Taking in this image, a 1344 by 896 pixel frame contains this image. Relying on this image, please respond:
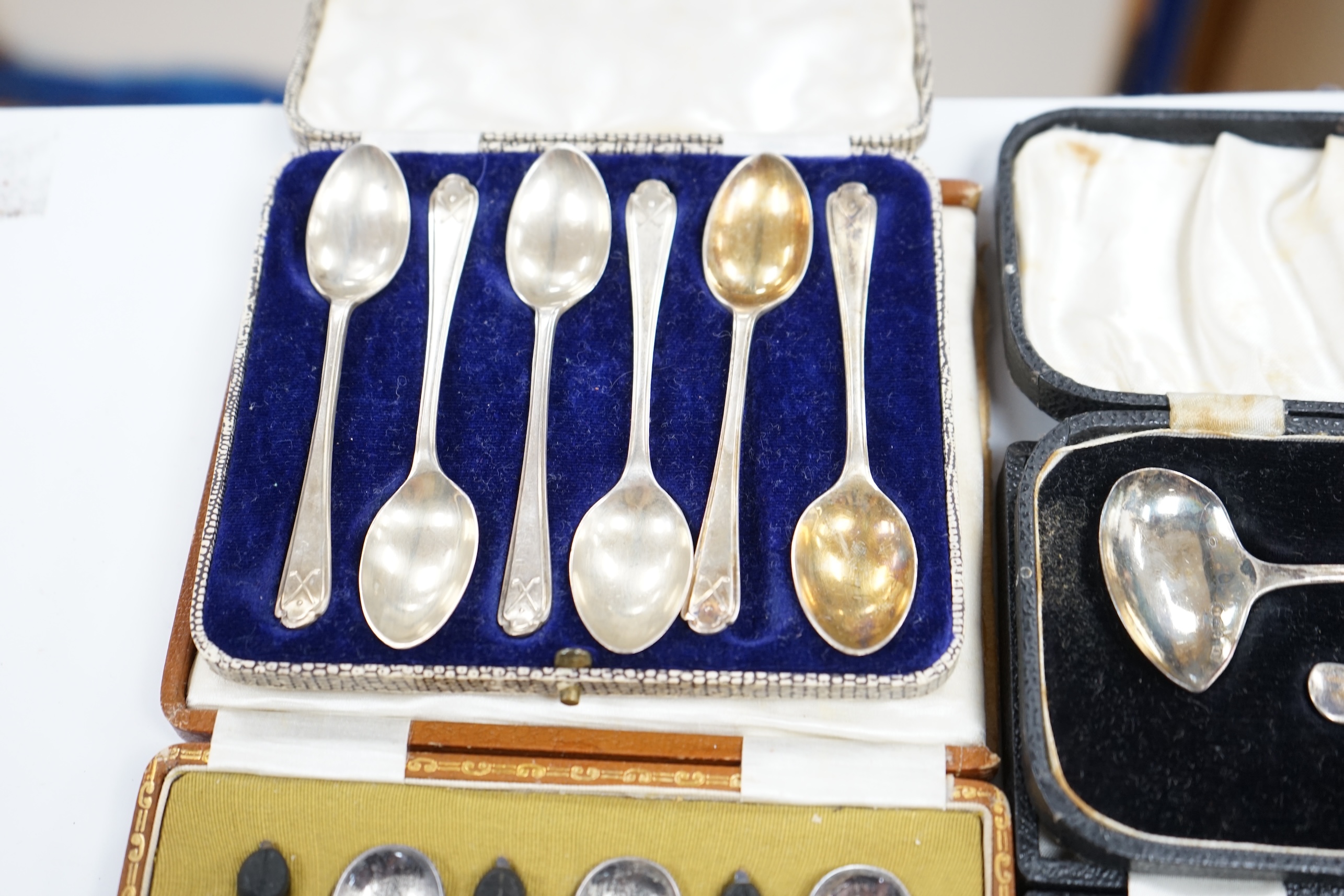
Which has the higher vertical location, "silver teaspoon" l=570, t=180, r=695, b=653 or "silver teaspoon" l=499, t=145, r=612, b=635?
"silver teaspoon" l=499, t=145, r=612, b=635

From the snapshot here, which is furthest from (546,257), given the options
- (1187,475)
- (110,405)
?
(1187,475)

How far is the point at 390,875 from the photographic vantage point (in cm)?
75

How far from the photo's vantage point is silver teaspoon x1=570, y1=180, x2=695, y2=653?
30.5 inches

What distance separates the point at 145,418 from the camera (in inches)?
→ 38.5

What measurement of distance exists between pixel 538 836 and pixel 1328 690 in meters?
0.61

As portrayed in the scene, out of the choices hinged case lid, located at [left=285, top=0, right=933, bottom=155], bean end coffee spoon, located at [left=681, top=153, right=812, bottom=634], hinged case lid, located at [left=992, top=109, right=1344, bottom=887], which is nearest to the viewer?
hinged case lid, located at [left=992, top=109, right=1344, bottom=887]

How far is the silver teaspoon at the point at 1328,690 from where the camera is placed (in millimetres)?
730

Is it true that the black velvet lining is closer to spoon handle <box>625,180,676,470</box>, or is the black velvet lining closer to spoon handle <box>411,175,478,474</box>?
spoon handle <box>625,180,676,470</box>

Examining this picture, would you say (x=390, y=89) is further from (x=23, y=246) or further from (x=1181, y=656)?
(x=1181, y=656)

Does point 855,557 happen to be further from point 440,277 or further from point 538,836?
point 440,277

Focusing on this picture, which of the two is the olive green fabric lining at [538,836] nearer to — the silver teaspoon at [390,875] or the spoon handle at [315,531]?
the silver teaspoon at [390,875]

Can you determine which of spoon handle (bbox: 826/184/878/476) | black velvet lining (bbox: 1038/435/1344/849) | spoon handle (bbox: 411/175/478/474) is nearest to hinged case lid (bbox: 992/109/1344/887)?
black velvet lining (bbox: 1038/435/1344/849)

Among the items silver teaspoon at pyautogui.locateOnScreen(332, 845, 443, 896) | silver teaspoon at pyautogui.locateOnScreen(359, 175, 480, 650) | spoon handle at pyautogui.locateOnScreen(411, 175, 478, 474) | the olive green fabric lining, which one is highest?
spoon handle at pyautogui.locateOnScreen(411, 175, 478, 474)

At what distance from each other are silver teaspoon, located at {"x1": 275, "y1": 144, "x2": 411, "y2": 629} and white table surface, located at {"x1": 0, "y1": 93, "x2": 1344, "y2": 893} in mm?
88
